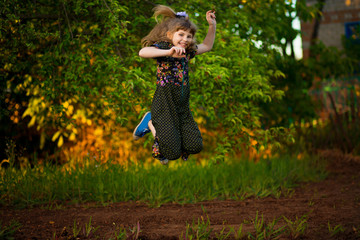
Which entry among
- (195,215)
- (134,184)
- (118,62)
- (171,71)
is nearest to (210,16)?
(171,71)

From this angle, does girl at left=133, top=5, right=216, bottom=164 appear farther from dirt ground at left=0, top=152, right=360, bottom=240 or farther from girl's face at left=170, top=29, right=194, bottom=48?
dirt ground at left=0, top=152, right=360, bottom=240

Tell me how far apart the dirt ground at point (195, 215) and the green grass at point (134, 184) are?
9.6 inches

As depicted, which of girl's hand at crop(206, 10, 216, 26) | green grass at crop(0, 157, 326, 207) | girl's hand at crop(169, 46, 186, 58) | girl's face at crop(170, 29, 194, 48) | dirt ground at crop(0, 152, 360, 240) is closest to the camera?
girl's hand at crop(169, 46, 186, 58)

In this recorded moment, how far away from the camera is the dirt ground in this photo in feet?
12.9

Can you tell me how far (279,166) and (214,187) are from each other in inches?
56.7

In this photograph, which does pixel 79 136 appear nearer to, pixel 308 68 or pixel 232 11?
pixel 232 11

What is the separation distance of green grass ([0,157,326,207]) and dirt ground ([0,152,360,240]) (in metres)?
0.24

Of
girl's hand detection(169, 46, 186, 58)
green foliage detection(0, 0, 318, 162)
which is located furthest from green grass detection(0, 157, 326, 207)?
girl's hand detection(169, 46, 186, 58)

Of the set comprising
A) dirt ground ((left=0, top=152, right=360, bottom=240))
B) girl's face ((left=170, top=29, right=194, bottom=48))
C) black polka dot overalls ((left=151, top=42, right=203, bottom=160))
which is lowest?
dirt ground ((left=0, top=152, right=360, bottom=240))

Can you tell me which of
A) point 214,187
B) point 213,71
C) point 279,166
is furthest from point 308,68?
point 213,71

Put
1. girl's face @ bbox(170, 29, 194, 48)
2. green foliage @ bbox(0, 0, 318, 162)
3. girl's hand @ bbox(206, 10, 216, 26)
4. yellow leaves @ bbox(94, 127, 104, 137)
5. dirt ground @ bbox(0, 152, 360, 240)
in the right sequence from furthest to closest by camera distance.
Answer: yellow leaves @ bbox(94, 127, 104, 137) → green foliage @ bbox(0, 0, 318, 162) → dirt ground @ bbox(0, 152, 360, 240) → girl's hand @ bbox(206, 10, 216, 26) → girl's face @ bbox(170, 29, 194, 48)

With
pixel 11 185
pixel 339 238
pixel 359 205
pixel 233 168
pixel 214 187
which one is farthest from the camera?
pixel 233 168

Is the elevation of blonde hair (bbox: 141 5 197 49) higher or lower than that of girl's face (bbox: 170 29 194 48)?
higher

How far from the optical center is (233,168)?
681 cm
